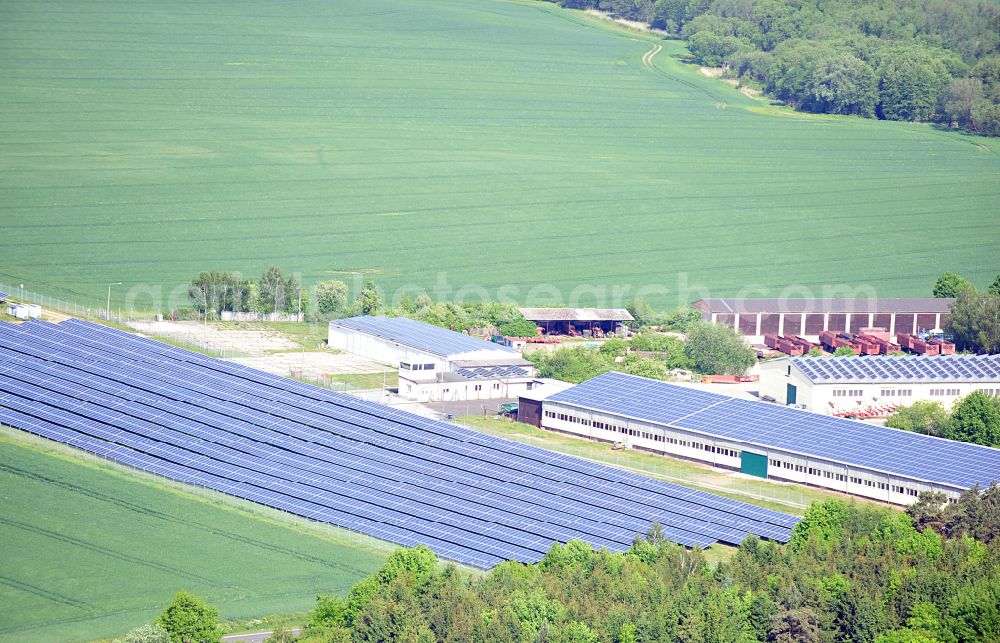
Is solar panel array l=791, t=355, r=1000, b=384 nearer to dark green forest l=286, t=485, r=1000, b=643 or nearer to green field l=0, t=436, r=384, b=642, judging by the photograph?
dark green forest l=286, t=485, r=1000, b=643

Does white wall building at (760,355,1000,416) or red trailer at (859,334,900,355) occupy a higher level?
white wall building at (760,355,1000,416)

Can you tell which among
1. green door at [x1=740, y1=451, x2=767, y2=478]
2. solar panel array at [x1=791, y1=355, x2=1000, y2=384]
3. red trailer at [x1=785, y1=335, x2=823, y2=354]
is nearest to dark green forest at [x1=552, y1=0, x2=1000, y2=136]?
red trailer at [x1=785, y1=335, x2=823, y2=354]

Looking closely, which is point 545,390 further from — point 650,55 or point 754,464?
point 650,55

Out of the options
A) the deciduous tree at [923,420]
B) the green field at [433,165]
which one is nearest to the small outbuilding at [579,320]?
the green field at [433,165]

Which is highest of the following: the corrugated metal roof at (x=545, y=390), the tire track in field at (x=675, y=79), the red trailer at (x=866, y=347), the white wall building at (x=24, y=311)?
the tire track in field at (x=675, y=79)

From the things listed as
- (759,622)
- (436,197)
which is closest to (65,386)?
(759,622)

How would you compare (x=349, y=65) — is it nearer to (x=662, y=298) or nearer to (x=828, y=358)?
(x=662, y=298)

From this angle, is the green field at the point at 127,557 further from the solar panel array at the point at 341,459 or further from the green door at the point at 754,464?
the green door at the point at 754,464
